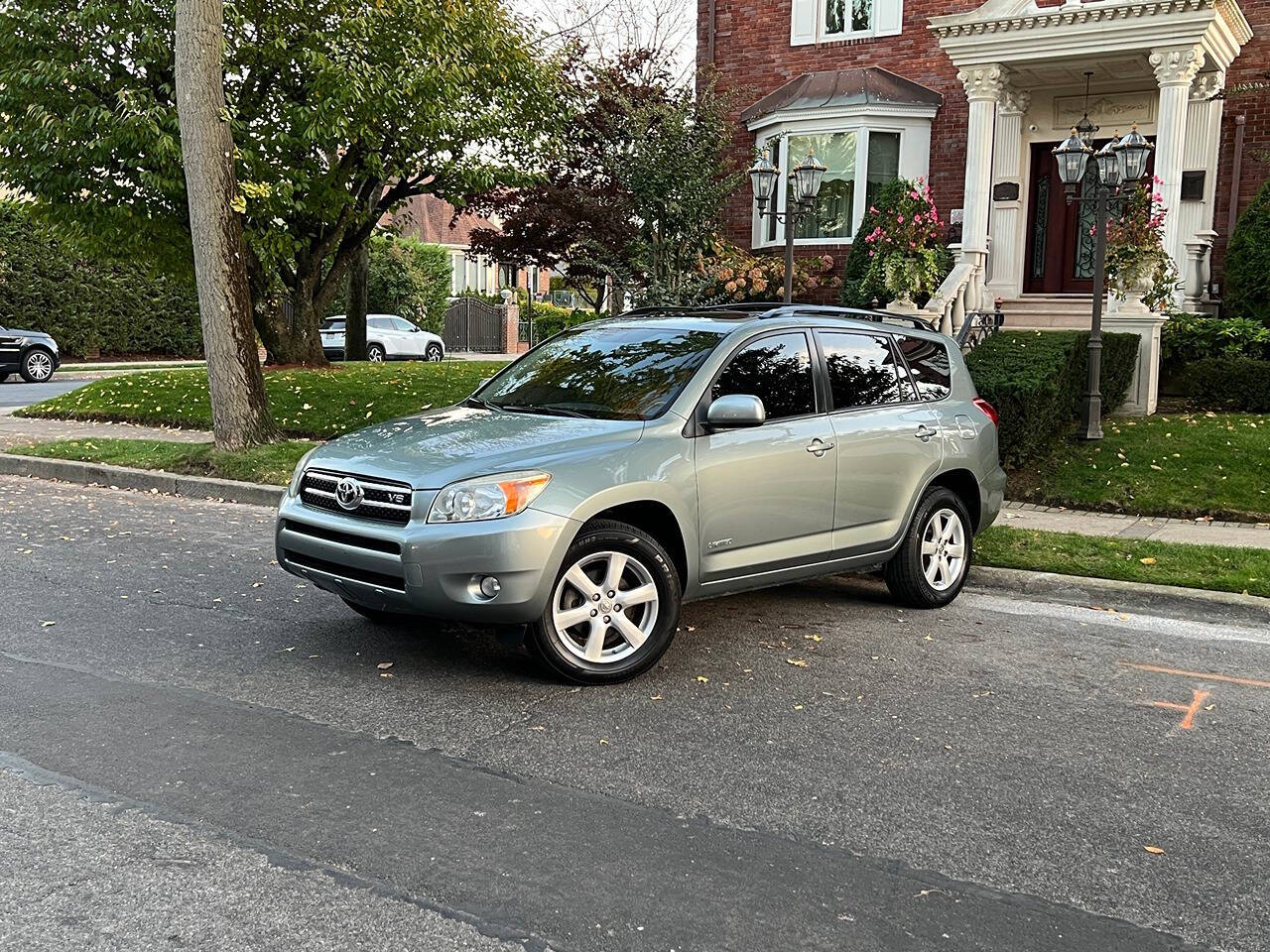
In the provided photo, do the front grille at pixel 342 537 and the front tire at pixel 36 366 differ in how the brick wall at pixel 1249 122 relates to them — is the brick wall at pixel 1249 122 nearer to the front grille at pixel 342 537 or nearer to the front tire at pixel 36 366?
the front grille at pixel 342 537

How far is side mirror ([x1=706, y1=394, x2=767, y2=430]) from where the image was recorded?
5.72m

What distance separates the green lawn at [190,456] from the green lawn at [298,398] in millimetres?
1882

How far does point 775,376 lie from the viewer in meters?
6.33

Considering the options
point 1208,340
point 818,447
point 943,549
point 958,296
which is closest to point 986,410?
point 943,549

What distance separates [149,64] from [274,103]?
182 centimetres

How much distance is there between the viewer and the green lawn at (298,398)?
14516 millimetres

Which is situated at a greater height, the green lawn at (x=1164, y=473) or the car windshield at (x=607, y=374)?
the car windshield at (x=607, y=374)

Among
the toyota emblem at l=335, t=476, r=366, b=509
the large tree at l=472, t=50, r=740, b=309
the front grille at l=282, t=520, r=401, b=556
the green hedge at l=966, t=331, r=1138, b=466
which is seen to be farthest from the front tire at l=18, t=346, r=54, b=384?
the toyota emblem at l=335, t=476, r=366, b=509

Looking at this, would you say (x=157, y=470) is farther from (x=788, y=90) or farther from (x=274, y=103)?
(x=788, y=90)

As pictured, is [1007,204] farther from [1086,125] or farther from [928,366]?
[928,366]

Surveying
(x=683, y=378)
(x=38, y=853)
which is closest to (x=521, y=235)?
(x=683, y=378)

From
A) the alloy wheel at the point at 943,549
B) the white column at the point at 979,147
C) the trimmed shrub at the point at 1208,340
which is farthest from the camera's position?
the white column at the point at 979,147

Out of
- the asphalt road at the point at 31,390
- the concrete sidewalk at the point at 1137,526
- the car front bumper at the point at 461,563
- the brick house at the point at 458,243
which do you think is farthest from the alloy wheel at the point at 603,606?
the brick house at the point at 458,243

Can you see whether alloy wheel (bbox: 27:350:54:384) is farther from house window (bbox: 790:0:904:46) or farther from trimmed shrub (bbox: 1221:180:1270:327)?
trimmed shrub (bbox: 1221:180:1270:327)
